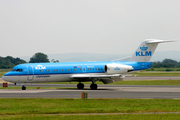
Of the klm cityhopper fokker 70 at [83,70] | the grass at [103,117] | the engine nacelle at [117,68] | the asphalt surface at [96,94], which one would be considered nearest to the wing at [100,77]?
the klm cityhopper fokker 70 at [83,70]

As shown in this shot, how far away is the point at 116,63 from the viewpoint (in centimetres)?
4762

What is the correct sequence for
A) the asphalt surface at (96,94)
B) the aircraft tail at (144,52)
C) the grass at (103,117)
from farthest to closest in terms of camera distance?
1. the aircraft tail at (144,52)
2. the asphalt surface at (96,94)
3. the grass at (103,117)

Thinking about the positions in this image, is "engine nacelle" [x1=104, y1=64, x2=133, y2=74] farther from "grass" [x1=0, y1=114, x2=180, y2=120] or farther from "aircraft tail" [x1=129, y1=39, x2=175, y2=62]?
"grass" [x1=0, y1=114, x2=180, y2=120]

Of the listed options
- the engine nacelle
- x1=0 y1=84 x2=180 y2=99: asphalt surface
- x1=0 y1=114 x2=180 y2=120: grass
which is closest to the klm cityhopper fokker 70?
the engine nacelle

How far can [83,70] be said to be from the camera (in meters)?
47.0

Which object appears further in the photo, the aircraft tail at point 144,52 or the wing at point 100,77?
the aircraft tail at point 144,52

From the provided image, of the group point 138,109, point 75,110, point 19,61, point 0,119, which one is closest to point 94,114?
point 75,110

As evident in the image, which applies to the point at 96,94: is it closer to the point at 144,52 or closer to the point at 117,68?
the point at 117,68

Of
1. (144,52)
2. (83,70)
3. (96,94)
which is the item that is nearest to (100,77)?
(83,70)

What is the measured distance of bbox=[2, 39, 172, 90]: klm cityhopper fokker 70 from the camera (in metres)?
43.7

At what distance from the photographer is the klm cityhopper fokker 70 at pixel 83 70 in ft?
143

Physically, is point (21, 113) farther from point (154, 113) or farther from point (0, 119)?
point (154, 113)

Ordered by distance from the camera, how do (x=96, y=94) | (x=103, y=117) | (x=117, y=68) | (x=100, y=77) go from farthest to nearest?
(x=117, y=68)
(x=100, y=77)
(x=96, y=94)
(x=103, y=117)

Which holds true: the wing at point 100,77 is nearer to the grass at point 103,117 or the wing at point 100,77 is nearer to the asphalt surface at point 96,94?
the asphalt surface at point 96,94
